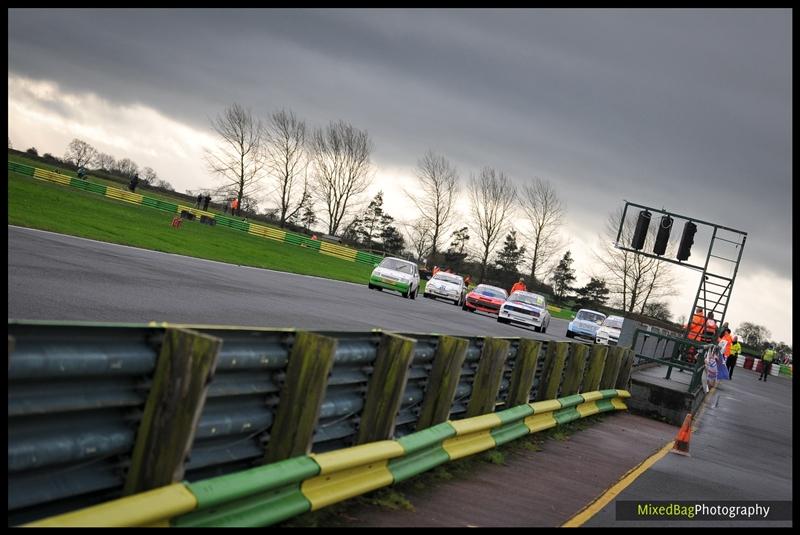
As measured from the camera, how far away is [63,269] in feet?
63.3

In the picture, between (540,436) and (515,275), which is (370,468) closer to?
(540,436)

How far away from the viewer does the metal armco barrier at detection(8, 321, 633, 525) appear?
187 inches

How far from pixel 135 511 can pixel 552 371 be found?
381 inches

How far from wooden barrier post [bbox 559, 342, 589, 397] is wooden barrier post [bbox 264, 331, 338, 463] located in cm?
883

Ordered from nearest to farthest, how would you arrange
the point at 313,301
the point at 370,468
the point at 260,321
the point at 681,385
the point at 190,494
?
the point at 190,494 → the point at 370,468 → the point at 260,321 → the point at 681,385 → the point at 313,301

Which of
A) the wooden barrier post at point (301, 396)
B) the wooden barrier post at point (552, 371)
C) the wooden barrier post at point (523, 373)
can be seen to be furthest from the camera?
the wooden barrier post at point (552, 371)

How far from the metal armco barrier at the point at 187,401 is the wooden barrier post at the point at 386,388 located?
0.01 m

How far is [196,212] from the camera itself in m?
72.0

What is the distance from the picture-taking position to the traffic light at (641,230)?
2777 cm

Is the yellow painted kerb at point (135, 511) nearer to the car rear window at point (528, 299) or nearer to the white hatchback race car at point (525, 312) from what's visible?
the white hatchback race car at point (525, 312)

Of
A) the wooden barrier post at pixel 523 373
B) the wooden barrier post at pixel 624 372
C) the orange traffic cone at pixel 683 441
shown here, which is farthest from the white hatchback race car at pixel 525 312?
the wooden barrier post at pixel 523 373

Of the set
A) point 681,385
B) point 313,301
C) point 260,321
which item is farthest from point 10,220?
point 681,385

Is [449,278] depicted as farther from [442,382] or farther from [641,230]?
[442,382]
